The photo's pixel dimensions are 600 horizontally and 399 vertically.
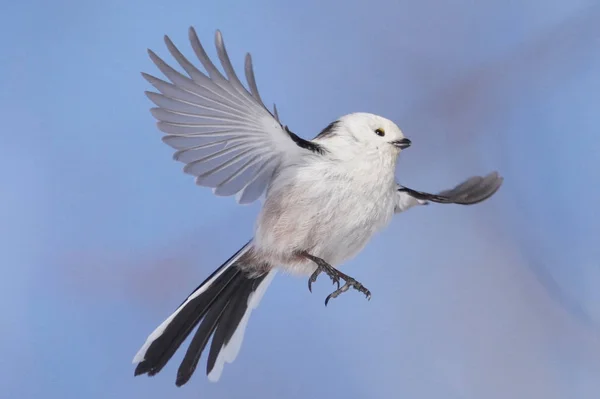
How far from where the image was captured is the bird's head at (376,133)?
2.31 ft

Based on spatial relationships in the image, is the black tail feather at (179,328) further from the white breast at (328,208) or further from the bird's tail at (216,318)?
the white breast at (328,208)

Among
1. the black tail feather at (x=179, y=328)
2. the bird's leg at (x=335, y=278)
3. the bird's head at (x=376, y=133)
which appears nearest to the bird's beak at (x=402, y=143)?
the bird's head at (x=376, y=133)

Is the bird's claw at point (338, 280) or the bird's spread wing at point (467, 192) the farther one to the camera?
the bird's spread wing at point (467, 192)

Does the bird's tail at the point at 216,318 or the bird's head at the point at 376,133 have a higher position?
the bird's head at the point at 376,133

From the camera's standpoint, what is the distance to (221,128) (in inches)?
26.9

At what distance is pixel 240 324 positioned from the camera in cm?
83

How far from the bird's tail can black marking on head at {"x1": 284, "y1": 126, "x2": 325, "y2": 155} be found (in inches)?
5.8

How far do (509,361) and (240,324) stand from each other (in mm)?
364

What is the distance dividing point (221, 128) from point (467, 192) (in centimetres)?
28

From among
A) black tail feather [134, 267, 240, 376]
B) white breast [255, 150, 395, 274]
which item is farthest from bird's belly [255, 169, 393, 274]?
black tail feather [134, 267, 240, 376]

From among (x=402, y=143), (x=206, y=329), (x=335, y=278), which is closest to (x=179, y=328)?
(x=206, y=329)

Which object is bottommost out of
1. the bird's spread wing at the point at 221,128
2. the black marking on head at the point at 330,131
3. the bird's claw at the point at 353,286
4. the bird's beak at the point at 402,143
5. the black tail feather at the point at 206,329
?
the black tail feather at the point at 206,329

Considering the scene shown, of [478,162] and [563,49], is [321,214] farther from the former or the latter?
[563,49]

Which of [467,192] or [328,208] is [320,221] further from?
[467,192]
